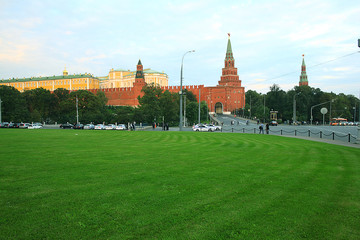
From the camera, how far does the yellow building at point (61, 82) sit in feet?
468

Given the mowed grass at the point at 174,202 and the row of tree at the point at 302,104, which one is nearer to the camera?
the mowed grass at the point at 174,202

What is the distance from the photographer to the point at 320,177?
7484mm

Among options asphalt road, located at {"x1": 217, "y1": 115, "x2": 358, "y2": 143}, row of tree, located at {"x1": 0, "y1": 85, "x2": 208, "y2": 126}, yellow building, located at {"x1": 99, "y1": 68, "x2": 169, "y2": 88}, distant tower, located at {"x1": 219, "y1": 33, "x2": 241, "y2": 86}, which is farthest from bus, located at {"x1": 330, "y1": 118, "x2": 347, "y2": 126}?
yellow building, located at {"x1": 99, "y1": 68, "x2": 169, "y2": 88}

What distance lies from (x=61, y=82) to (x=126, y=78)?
35.1m

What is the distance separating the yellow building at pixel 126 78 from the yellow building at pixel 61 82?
6448 mm

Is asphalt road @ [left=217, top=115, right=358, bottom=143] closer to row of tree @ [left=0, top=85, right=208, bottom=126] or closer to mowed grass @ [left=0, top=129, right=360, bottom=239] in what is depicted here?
row of tree @ [left=0, top=85, right=208, bottom=126]

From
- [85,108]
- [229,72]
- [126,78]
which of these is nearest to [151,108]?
[85,108]

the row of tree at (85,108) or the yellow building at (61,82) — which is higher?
the yellow building at (61,82)

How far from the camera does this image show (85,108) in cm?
7056

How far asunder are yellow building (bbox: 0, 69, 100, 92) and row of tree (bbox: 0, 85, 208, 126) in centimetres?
6470

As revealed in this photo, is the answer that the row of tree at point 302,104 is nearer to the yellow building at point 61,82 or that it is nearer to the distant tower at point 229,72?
the distant tower at point 229,72

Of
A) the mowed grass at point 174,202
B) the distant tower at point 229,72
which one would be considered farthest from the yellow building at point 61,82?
the mowed grass at point 174,202

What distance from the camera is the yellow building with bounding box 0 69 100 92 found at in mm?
142500

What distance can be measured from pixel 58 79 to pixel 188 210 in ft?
521
